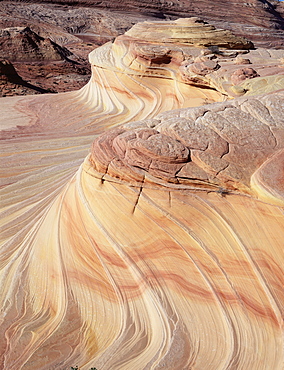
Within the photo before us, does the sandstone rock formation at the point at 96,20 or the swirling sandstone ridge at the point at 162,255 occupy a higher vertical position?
the swirling sandstone ridge at the point at 162,255

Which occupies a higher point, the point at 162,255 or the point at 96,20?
the point at 162,255

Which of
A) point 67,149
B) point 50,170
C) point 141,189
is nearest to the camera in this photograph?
point 141,189

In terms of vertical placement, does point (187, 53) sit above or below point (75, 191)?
above

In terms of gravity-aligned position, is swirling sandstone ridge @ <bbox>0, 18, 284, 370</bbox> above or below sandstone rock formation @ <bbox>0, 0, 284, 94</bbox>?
above

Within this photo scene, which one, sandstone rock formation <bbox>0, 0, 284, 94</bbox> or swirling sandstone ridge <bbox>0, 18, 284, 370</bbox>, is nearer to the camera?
swirling sandstone ridge <bbox>0, 18, 284, 370</bbox>

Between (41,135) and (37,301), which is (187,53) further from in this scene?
(37,301)

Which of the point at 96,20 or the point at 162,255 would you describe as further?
the point at 96,20

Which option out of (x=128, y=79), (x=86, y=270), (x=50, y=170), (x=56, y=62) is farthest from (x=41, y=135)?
(x=56, y=62)

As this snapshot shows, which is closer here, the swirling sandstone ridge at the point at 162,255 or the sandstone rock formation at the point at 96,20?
the swirling sandstone ridge at the point at 162,255
